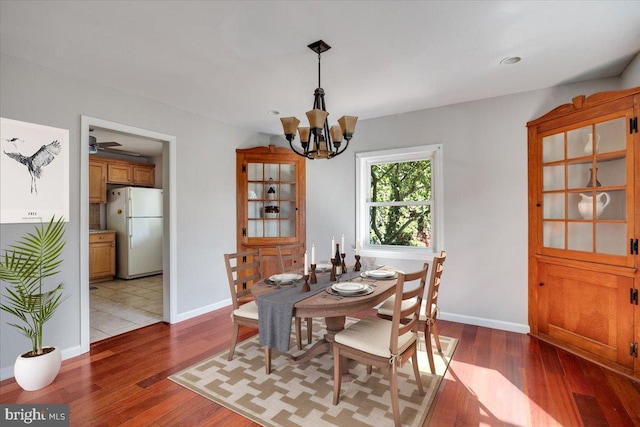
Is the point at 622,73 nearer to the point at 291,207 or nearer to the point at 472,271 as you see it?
the point at 472,271

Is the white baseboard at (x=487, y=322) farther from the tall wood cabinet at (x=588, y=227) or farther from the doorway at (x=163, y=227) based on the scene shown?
the doorway at (x=163, y=227)

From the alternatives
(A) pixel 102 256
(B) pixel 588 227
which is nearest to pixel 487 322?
A: (B) pixel 588 227

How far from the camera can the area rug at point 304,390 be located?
193 centimetres

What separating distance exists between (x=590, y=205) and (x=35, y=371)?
185 inches

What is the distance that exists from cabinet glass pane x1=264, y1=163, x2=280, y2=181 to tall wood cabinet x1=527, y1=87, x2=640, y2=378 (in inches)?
128

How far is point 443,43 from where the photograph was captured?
2.27 meters

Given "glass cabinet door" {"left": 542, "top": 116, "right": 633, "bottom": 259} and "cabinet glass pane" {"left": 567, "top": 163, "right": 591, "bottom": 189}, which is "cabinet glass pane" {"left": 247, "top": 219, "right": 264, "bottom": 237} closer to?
"glass cabinet door" {"left": 542, "top": 116, "right": 633, "bottom": 259}

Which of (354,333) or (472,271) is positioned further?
(472,271)

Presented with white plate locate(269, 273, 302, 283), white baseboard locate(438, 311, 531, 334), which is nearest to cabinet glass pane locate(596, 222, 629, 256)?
white baseboard locate(438, 311, 531, 334)

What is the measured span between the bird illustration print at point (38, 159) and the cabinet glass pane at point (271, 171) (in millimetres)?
2477

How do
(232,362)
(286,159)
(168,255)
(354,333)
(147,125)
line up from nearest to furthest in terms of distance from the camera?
(354,333) → (232,362) → (147,125) → (168,255) → (286,159)

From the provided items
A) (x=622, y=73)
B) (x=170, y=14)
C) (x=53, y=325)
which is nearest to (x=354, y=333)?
(x=170, y=14)

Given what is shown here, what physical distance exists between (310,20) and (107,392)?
299 centimetres

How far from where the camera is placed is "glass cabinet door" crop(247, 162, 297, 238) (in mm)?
4598
